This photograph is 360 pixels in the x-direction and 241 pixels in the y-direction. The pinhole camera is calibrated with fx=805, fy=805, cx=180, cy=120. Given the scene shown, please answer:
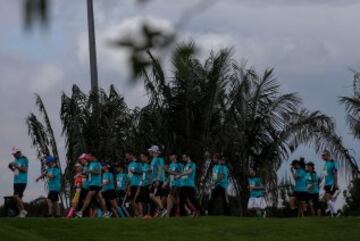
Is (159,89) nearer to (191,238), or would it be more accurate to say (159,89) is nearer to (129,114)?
(129,114)

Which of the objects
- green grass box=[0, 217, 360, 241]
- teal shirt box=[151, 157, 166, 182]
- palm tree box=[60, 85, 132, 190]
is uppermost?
palm tree box=[60, 85, 132, 190]

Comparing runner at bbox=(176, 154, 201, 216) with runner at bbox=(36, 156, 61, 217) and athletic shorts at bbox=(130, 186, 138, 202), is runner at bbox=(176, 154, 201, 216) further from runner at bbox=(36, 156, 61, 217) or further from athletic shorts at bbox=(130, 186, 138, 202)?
runner at bbox=(36, 156, 61, 217)

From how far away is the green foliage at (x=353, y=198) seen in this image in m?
23.6

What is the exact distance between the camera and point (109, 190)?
70.5ft

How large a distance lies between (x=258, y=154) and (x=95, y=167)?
8.11 m

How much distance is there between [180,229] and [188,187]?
17.4 feet

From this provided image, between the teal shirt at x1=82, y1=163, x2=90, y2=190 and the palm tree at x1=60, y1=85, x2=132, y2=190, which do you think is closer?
the teal shirt at x1=82, y1=163, x2=90, y2=190

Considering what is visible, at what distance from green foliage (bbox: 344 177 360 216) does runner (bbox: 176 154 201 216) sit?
18.2 feet

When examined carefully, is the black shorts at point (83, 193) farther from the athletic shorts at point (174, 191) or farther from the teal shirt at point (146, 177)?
the athletic shorts at point (174, 191)

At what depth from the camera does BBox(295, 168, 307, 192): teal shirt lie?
66.7 feet

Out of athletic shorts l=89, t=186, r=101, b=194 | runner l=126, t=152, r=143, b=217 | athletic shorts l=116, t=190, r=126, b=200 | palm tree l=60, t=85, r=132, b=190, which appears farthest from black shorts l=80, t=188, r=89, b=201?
palm tree l=60, t=85, r=132, b=190

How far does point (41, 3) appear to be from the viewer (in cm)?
204

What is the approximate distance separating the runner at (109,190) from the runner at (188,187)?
1.94 meters

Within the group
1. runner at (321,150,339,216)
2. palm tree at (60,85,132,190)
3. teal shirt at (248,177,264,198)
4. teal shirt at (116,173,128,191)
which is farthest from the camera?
palm tree at (60,85,132,190)
